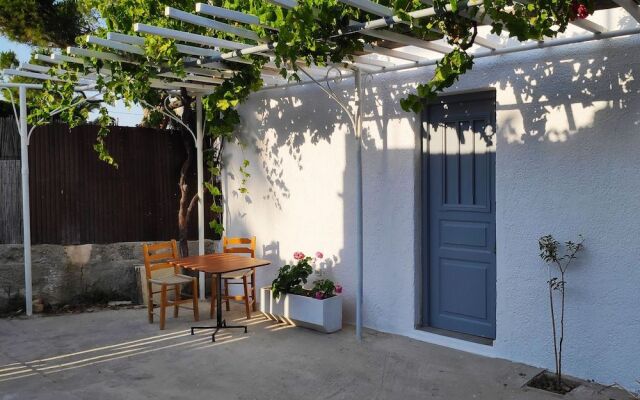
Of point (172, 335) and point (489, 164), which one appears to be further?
point (172, 335)

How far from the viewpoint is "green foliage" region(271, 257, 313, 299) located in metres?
5.92

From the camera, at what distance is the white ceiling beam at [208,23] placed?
12.5 ft

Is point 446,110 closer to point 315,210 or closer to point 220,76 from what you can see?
point 315,210

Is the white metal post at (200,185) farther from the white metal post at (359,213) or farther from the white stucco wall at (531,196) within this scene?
the white metal post at (359,213)

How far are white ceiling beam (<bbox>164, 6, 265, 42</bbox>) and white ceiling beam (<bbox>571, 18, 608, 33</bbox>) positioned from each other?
85.9 inches

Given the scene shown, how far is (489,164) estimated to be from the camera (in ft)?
16.4

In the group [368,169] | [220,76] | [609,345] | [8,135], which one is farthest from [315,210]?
[8,135]

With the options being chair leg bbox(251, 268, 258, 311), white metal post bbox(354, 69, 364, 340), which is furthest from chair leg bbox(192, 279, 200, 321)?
white metal post bbox(354, 69, 364, 340)

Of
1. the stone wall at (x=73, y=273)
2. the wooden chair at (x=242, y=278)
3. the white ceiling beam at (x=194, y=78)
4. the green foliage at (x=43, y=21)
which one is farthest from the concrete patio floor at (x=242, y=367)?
the green foliage at (x=43, y=21)

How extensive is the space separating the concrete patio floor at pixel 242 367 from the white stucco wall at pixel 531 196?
0.32m

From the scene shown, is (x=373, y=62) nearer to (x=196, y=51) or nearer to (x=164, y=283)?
(x=196, y=51)

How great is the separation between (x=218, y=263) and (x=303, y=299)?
89 cm

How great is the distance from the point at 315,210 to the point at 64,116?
2844 mm

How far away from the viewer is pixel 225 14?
3.77 metres
